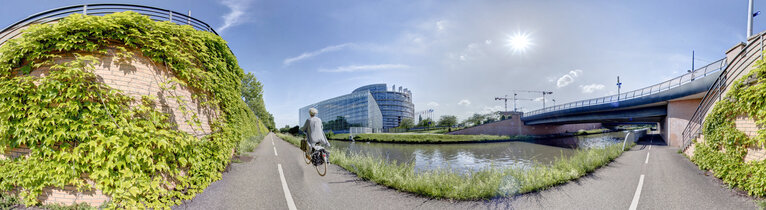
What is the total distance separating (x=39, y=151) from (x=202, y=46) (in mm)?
2990

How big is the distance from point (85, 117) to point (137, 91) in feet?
2.61

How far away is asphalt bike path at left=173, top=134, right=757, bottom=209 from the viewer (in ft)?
16.0

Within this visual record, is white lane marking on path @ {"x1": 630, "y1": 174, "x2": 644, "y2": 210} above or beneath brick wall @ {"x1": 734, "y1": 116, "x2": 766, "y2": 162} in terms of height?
beneath

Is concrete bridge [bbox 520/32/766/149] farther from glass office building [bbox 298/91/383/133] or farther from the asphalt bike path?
glass office building [bbox 298/91/383/133]

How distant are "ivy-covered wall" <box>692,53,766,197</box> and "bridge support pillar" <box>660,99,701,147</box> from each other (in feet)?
50.0

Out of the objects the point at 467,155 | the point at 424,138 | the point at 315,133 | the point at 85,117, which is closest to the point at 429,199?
the point at 315,133

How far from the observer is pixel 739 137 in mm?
→ 6371

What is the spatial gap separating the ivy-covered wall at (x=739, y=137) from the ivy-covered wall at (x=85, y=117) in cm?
1164

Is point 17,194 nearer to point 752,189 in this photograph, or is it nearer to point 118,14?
point 118,14

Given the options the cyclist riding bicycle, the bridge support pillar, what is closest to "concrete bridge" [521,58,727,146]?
the bridge support pillar

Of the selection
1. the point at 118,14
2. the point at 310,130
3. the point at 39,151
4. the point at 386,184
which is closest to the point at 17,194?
the point at 39,151

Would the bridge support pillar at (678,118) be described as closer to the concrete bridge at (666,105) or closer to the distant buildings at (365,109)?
the concrete bridge at (666,105)

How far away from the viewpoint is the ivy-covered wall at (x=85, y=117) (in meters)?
4.02

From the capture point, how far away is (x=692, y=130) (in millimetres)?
12555
